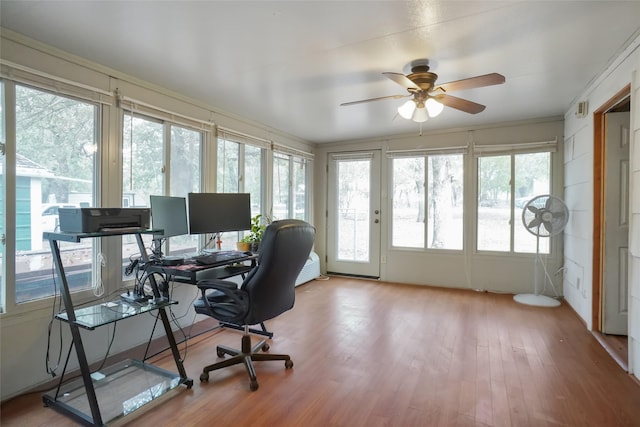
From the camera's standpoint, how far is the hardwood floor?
185 cm

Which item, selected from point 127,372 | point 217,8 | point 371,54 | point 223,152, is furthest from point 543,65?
point 127,372

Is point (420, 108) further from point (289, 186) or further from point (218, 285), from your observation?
point (289, 186)

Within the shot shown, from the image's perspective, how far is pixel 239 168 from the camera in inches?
156

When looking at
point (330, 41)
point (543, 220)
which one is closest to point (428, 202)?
point (543, 220)

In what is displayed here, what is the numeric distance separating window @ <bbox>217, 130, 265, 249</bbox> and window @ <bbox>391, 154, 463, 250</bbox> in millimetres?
2080

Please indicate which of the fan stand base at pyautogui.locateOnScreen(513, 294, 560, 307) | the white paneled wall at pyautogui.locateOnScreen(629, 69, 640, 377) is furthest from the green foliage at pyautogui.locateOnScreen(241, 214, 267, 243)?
the fan stand base at pyautogui.locateOnScreen(513, 294, 560, 307)

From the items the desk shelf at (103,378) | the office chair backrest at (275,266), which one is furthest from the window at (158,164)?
the office chair backrest at (275,266)

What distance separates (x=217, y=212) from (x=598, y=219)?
3.47m

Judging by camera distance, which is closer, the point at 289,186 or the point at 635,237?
the point at 635,237

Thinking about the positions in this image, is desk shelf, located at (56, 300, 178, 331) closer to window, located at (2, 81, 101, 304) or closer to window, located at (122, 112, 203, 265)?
window, located at (2, 81, 101, 304)

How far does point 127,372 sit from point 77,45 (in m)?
2.28

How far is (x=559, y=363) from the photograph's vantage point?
2.46 metres

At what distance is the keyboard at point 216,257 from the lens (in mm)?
2506

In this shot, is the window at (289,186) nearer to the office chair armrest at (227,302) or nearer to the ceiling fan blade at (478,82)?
the office chair armrest at (227,302)
